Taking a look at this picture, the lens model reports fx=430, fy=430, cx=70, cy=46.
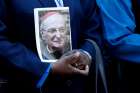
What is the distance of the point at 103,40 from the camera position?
2.11m

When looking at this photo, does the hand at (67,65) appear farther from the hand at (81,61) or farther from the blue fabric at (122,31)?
the blue fabric at (122,31)

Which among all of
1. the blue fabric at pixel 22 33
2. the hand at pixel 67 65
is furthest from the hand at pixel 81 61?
the blue fabric at pixel 22 33

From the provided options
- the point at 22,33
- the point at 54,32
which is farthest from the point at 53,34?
the point at 22,33

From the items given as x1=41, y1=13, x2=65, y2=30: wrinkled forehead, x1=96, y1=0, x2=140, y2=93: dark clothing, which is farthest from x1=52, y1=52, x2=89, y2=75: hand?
x1=96, y1=0, x2=140, y2=93: dark clothing

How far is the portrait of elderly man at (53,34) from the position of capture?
1.91m

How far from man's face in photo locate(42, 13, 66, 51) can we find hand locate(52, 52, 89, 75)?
3.1 inches

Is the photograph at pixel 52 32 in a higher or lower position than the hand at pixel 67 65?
higher

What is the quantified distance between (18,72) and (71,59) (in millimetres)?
253

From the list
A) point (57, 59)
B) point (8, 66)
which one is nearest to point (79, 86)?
point (57, 59)

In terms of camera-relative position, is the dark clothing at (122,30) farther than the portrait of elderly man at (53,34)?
Yes

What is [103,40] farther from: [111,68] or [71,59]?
[71,59]

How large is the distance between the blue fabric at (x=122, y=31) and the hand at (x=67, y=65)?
0.25m

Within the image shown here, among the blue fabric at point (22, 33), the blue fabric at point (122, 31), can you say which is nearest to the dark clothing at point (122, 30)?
the blue fabric at point (122, 31)

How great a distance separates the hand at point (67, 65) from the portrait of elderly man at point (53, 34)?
7cm
